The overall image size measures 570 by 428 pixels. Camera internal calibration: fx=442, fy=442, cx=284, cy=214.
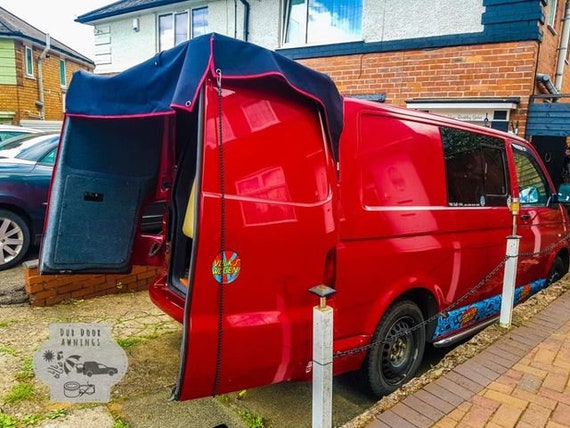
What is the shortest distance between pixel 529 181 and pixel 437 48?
14.1 feet

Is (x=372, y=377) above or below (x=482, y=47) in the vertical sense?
below

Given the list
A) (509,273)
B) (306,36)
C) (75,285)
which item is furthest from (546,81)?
(75,285)

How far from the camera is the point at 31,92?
17656mm

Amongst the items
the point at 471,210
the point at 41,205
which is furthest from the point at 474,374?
the point at 41,205

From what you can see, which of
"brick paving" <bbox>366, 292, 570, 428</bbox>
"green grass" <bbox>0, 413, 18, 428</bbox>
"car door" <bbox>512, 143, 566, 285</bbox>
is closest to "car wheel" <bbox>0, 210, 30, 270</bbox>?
"green grass" <bbox>0, 413, 18, 428</bbox>

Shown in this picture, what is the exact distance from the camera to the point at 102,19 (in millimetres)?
12945

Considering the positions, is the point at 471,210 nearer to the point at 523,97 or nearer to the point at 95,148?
the point at 95,148

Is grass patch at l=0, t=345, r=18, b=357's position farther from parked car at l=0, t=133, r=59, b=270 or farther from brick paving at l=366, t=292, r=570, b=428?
brick paving at l=366, t=292, r=570, b=428

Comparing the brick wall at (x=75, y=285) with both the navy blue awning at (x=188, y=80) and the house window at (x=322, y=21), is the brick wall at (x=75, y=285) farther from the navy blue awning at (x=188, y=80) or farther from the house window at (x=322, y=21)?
the house window at (x=322, y=21)

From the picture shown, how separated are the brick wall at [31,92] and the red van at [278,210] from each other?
15961 mm

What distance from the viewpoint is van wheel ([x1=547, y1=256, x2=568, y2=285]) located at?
17.8 ft

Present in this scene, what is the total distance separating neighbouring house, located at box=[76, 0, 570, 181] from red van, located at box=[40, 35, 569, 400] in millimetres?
3441

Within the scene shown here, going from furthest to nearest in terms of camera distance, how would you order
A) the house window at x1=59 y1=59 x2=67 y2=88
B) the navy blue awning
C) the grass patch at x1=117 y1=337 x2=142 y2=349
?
the house window at x1=59 y1=59 x2=67 y2=88 < the grass patch at x1=117 y1=337 x2=142 y2=349 < the navy blue awning

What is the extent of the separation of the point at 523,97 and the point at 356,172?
6.02 metres
